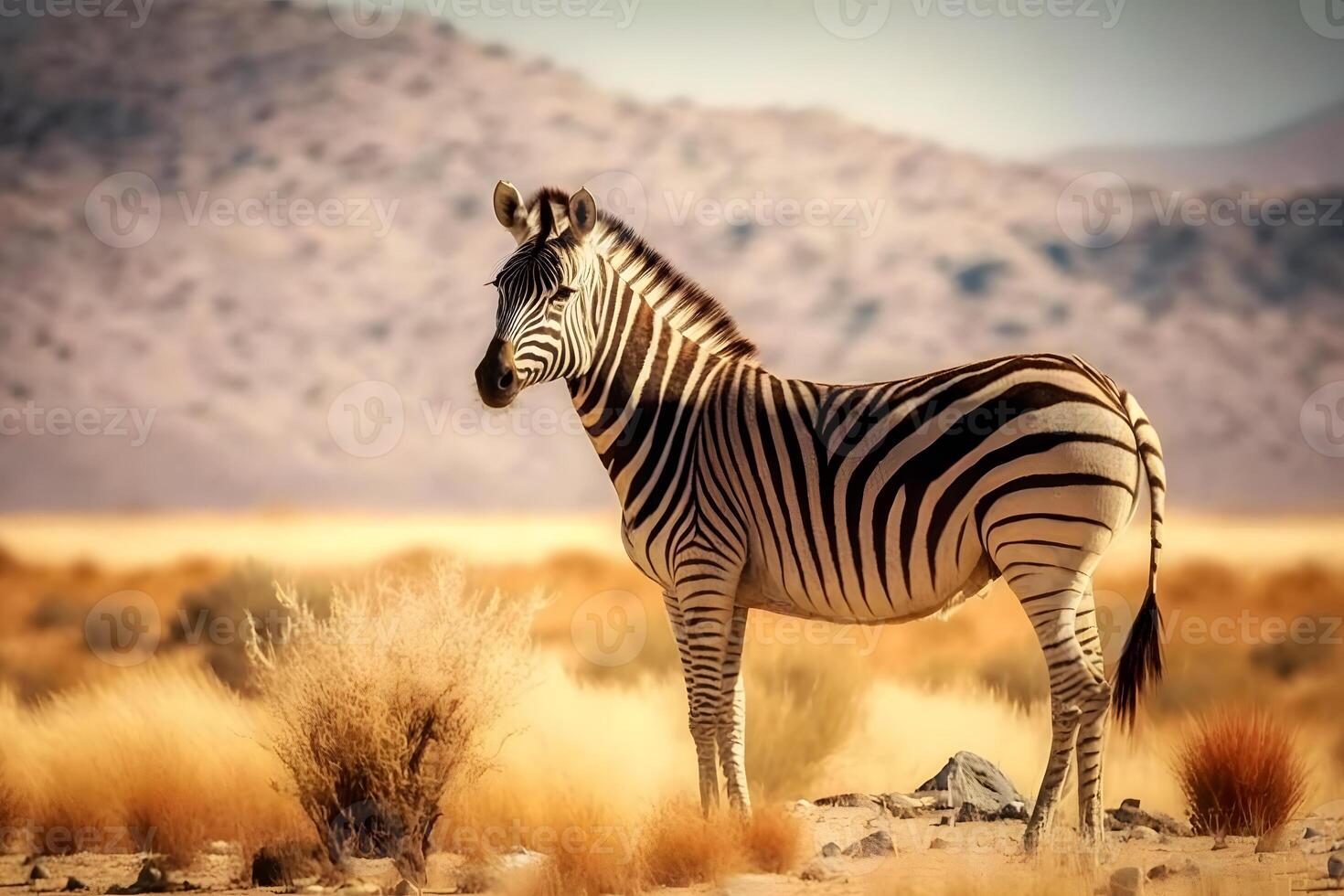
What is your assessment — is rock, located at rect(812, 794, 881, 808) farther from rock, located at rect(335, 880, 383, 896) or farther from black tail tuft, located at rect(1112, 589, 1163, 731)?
rock, located at rect(335, 880, 383, 896)

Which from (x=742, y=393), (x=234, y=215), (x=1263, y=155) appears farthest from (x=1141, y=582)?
(x=1263, y=155)

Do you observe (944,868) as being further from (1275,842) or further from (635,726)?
(635,726)

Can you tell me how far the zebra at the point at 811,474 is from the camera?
309 inches

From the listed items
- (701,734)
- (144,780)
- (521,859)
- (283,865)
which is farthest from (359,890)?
(144,780)

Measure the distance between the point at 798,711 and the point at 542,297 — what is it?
16.9 feet

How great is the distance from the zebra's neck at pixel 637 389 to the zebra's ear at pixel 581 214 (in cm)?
32

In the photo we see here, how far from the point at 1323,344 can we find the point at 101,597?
165 feet

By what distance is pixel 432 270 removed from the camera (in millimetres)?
65750

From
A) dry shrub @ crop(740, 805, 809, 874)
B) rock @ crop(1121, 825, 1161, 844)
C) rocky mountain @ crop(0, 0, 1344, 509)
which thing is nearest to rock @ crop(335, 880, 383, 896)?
dry shrub @ crop(740, 805, 809, 874)

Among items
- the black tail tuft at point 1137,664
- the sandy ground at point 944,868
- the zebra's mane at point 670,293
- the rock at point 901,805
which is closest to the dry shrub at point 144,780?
the sandy ground at point 944,868

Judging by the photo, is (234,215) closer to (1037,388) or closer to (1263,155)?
(1263,155)

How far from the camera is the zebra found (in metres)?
7.84

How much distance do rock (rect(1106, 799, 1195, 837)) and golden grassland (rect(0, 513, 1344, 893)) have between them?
51 centimetres

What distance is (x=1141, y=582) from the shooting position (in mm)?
24922
